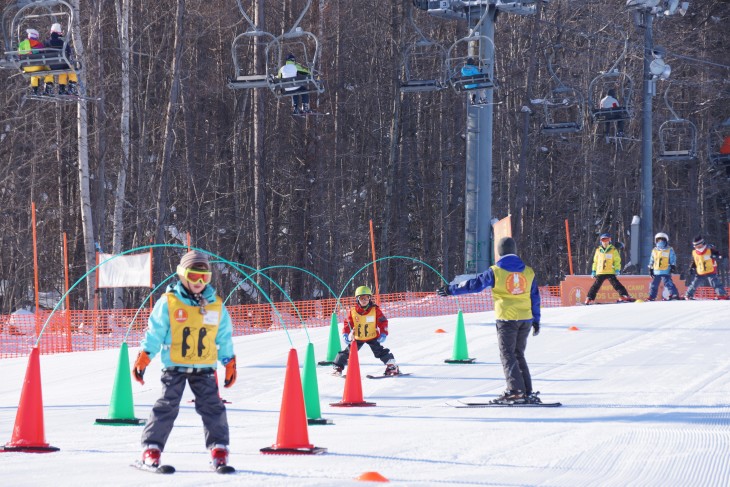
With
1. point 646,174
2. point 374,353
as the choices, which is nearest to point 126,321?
point 374,353

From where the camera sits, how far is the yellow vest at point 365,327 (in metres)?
13.8

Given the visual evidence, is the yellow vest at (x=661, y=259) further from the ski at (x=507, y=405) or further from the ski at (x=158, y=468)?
the ski at (x=158, y=468)

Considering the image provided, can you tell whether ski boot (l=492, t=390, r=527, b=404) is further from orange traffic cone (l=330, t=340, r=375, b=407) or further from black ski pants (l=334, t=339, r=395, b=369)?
black ski pants (l=334, t=339, r=395, b=369)

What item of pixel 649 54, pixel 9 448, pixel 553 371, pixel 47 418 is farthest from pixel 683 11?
pixel 9 448

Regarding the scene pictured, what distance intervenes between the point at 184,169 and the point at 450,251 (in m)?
12.1

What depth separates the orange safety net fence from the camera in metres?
19.8

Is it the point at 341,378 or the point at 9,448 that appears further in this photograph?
the point at 341,378

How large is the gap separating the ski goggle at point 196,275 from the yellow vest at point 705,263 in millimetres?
19645

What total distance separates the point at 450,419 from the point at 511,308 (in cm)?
146

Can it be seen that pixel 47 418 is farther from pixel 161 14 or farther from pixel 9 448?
pixel 161 14

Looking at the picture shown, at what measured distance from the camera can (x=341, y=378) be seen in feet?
46.2

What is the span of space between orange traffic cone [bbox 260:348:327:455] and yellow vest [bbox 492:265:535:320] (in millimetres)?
3694

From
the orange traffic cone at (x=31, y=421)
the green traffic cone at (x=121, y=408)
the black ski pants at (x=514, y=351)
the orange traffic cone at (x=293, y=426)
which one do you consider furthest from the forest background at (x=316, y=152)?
the orange traffic cone at (x=293, y=426)

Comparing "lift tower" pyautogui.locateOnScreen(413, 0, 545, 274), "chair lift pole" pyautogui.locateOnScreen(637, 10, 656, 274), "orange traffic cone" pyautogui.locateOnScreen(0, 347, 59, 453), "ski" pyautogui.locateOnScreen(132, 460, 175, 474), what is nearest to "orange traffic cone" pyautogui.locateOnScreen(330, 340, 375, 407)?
"orange traffic cone" pyautogui.locateOnScreen(0, 347, 59, 453)
